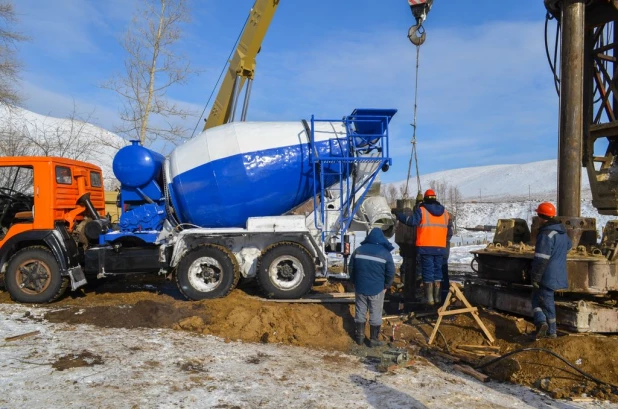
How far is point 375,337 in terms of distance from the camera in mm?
5875

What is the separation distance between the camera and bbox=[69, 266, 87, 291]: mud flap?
25.2 ft

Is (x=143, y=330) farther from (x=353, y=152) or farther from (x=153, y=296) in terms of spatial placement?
(x=353, y=152)

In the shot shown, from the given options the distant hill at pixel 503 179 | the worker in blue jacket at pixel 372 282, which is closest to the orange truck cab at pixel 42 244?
the worker in blue jacket at pixel 372 282

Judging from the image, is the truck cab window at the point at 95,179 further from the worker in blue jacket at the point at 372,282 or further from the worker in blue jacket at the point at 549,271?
the worker in blue jacket at the point at 549,271

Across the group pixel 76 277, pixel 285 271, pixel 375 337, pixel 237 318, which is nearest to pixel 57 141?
pixel 76 277

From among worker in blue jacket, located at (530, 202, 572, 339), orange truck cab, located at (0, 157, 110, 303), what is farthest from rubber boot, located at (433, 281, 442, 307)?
orange truck cab, located at (0, 157, 110, 303)

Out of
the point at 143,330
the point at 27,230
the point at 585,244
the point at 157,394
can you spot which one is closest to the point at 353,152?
the point at 585,244

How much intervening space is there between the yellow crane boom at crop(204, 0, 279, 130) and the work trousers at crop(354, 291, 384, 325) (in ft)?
21.2

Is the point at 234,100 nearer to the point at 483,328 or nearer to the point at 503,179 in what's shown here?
the point at 483,328

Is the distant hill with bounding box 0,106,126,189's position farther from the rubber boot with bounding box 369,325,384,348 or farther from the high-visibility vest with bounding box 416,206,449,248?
the rubber boot with bounding box 369,325,384,348

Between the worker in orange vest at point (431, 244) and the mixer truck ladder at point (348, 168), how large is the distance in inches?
50.4

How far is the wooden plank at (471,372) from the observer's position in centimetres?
466

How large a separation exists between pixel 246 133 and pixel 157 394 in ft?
15.6

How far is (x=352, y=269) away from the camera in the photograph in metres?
6.07
